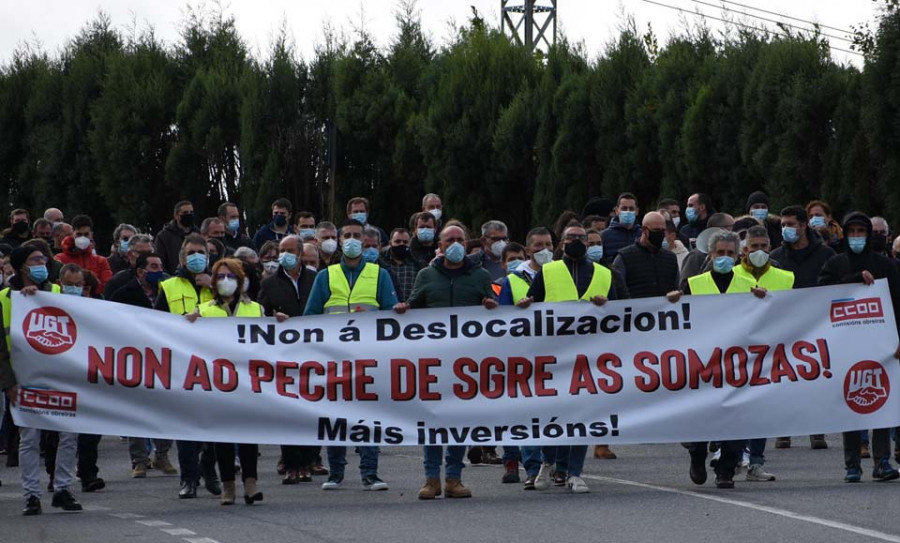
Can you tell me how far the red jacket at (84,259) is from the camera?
19.3m

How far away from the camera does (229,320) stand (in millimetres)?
13812

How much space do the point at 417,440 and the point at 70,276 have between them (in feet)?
9.72

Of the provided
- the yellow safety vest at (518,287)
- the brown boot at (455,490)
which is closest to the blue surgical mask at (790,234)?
the yellow safety vest at (518,287)

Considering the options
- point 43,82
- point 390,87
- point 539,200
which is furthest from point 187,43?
point 539,200

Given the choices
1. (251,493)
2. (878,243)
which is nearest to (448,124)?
(878,243)

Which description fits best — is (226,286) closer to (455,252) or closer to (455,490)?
(455,252)

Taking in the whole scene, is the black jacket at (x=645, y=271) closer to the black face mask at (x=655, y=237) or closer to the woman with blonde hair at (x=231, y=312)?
the black face mask at (x=655, y=237)

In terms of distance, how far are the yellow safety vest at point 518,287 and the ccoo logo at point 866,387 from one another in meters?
2.71

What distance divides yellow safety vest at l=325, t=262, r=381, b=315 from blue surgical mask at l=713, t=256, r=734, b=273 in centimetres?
268

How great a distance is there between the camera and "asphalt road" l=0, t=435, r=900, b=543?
37.0ft

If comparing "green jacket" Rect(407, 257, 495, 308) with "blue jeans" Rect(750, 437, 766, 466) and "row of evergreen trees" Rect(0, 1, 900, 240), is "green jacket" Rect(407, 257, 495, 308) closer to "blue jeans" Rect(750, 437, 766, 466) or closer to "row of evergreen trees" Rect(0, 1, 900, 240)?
"blue jeans" Rect(750, 437, 766, 466)

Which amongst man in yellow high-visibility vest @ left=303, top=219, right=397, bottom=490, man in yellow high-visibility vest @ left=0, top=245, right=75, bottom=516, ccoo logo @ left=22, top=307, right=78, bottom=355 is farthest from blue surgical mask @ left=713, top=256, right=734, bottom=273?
man in yellow high-visibility vest @ left=0, top=245, right=75, bottom=516

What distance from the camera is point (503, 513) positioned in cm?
1238

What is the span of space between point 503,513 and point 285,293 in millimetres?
4584
